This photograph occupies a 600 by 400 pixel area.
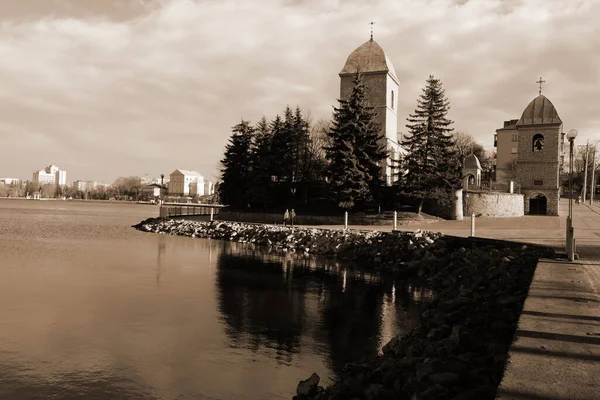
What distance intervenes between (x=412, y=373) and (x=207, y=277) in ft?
42.8

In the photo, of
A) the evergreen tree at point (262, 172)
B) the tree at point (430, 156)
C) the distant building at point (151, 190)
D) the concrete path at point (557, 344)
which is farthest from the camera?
the distant building at point (151, 190)

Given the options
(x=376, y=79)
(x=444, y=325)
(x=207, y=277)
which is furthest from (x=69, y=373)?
(x=376, y=79)

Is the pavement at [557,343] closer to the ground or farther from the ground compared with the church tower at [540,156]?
closer to the ground

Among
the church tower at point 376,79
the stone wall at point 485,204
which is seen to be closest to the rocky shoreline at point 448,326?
the stone wall at point 485,204

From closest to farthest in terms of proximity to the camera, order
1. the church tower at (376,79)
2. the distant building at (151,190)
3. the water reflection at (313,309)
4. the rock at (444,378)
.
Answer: the rock at (444,378) < the water reflection at (313,309) < the church tower at (376,79) < the distant building at (151,190)

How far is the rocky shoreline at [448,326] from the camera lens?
5930 mm

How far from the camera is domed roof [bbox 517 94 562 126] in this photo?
3878 centimetres

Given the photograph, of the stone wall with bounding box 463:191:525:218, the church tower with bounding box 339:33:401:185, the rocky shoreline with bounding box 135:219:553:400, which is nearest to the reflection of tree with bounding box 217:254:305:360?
the rocky shoreline with bounding box 135:219:553:400

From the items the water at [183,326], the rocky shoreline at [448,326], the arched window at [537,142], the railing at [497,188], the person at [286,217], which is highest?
the arched window at [537,142]

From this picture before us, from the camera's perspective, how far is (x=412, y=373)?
6.73m

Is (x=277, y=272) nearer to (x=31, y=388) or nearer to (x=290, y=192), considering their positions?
(x=31, y=388)

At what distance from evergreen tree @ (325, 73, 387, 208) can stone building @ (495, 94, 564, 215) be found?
12364mm

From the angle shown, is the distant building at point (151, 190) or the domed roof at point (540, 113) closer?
the domed roof at point (540, 113)

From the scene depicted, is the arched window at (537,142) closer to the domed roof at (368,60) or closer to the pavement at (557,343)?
the domed roof at (368,60)
